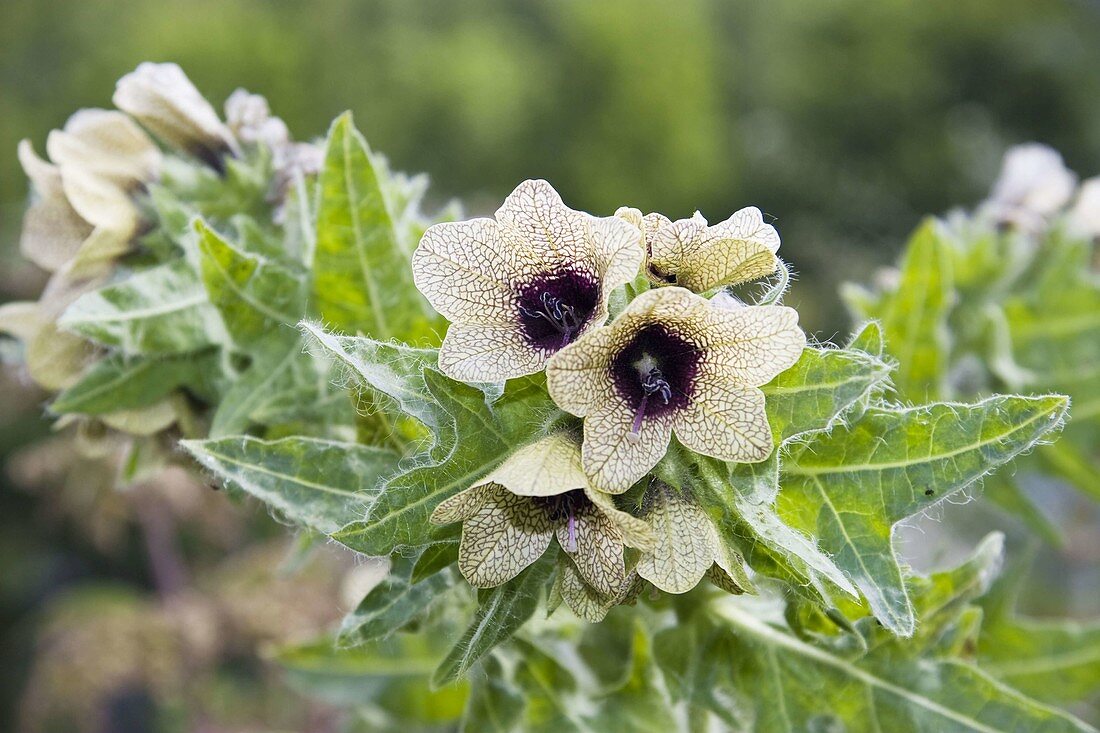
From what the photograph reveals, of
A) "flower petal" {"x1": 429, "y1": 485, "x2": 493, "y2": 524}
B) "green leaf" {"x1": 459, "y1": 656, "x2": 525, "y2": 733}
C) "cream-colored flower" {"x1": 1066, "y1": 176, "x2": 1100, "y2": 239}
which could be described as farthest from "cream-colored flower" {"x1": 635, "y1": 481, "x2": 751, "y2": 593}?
"cream-colored flower" {"x1": 1066, "y1": 176, "x2": 1100, "y2": 239}

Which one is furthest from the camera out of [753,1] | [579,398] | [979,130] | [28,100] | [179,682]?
[753,1]

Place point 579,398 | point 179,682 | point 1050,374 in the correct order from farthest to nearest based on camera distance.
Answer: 1. point 179,682
2. point 1050,374
3. point 579,398

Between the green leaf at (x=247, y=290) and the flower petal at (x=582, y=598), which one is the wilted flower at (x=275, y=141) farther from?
the flower petal at (x=582, y=598)

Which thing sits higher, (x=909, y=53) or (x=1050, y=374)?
(x=1050, y=374)

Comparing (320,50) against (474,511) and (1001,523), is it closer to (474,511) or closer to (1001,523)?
(1001,523)

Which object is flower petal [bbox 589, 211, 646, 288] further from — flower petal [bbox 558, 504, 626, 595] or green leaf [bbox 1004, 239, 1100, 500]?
green leaf [bbox 1004, 239, 1100, 500]

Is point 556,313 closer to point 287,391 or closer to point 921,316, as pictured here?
point 287,391

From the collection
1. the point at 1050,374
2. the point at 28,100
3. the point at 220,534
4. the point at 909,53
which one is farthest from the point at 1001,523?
the point at 28,100
